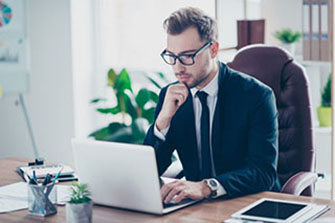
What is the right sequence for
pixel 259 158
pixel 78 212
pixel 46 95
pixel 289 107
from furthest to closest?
1. pixel 46 95
2. pixel 289 107
3. pixel 259 158
4. pixel 78 212

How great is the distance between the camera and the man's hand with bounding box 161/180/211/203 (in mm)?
1810

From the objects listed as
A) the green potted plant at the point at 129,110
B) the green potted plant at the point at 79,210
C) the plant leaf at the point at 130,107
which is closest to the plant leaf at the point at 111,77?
the green potted plant at the point at 129,110

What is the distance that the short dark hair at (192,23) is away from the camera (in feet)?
7.09

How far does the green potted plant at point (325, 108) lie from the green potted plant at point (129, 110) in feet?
4.42

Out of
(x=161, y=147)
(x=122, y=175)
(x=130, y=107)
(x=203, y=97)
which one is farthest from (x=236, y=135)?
(x=130, y=107)

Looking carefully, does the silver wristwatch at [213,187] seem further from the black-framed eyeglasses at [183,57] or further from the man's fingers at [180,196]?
the black-framed eyeglasses at [183,57]

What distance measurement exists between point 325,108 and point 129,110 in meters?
1.54

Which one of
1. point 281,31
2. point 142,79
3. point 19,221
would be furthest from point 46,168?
point 142,79

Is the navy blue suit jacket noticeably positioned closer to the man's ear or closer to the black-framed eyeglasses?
the man's ear

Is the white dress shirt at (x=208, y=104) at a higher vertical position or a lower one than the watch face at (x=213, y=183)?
higher

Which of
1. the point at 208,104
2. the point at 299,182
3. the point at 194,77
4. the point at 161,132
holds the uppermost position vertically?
the point at 194,77

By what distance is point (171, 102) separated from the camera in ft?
7.10

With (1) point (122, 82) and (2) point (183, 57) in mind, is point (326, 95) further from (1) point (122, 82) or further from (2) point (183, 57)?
(1) point (122, 82)

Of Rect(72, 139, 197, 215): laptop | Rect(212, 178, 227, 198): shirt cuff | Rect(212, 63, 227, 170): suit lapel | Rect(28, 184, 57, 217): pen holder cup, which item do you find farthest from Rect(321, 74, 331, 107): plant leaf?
Rect(28, 184, 57, 217): pen holder cup
